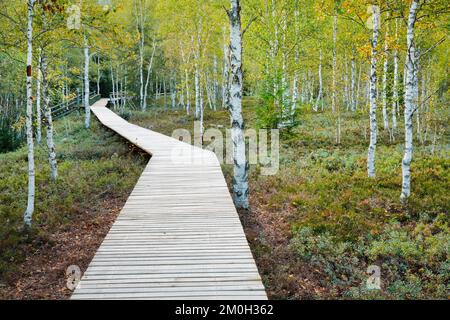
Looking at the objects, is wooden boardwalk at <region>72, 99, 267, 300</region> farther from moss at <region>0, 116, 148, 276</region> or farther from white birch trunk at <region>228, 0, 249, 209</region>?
moss at <region>0, 116, 148, 276</region>

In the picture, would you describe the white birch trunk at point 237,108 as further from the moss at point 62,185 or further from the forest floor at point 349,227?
the moss at point 62,185

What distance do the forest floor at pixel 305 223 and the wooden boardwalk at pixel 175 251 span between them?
4.19 feet

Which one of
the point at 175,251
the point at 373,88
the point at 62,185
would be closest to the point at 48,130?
the point at 62,185

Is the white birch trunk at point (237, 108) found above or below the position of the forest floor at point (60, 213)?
above

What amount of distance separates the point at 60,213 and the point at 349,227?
26.9 ft

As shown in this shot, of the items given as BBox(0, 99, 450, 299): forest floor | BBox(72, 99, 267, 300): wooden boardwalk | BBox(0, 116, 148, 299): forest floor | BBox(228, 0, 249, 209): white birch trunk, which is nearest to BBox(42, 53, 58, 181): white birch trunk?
BBox(0, 116, 148, 299): forest floor

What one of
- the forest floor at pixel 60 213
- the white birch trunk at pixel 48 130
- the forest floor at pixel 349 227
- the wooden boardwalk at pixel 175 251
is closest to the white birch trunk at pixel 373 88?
the forest floor at pixel 349 227

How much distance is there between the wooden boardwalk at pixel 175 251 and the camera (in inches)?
194

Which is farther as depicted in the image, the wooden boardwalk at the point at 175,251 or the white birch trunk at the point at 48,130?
the white birch trunk at the point at 48,130

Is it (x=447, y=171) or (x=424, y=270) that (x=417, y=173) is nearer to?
(x=447, y=171)

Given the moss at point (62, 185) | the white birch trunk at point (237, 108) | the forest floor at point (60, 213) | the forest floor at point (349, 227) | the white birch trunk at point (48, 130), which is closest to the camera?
the forest floor at point (349, 227)

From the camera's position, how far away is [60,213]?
34.8ft

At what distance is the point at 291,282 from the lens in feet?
23.0
